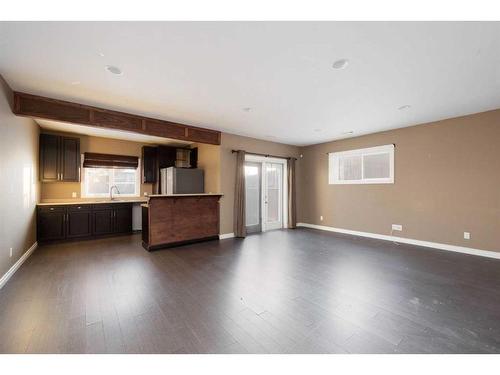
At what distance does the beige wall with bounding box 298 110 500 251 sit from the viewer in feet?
12.8

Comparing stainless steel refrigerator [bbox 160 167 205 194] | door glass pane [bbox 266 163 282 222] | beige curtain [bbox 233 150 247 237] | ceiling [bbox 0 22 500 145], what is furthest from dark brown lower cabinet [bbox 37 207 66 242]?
door glass pane [bbox 266 163 282 222]

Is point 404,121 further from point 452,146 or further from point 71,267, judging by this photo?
point 71,267

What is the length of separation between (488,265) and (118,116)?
270 inches

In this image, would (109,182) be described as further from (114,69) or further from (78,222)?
(114,69)

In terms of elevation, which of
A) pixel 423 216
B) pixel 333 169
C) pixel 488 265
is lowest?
pixel 488 265

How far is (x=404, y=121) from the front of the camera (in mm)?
4500

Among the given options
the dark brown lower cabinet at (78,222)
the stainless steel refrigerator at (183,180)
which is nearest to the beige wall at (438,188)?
the stainless steel refrigerator at (183,180)

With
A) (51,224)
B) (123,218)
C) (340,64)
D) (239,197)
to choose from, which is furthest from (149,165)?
(340,64)

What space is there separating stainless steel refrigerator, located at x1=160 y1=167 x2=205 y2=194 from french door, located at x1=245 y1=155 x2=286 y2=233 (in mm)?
1294

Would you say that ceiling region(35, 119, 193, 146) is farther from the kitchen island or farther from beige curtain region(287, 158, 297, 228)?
beige curtain region(287, 158, 297, 228)

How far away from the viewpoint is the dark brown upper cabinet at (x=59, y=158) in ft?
15.5

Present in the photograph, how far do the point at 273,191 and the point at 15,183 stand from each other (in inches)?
218
